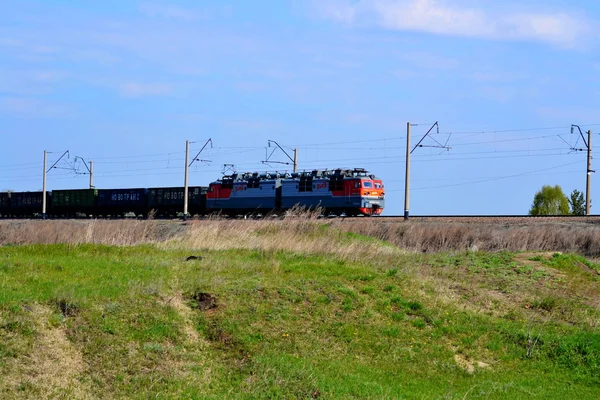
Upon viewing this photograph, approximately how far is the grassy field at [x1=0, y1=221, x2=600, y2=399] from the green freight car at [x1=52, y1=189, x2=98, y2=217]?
50277 millimetres

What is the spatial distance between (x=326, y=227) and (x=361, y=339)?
51.2ft

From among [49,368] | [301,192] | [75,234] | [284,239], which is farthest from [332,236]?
[301,192]

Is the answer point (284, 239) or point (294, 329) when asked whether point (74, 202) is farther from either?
point (294, 329)

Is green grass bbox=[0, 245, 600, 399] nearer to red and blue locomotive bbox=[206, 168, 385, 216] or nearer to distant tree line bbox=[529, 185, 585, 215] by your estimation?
red and blue locomotive bbox=[206, 168, 385, 216]

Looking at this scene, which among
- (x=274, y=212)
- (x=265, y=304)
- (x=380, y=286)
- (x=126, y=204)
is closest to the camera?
(x=265, y=304)

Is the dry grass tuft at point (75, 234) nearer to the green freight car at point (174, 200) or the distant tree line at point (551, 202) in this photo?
the green freight car at point (174, 200)

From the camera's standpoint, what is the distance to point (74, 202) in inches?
2859

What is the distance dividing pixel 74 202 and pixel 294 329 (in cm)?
6126

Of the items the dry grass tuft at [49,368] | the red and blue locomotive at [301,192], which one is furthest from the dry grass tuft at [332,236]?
the red and blue locomotive at [301,192]

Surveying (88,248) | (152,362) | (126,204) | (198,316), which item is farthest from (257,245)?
(126,204)

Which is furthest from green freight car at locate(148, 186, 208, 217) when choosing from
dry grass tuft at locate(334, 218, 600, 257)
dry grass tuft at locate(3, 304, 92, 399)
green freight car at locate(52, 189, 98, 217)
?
dry grass tuft at locate(3, 304, 92, 399)

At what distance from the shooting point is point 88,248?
22.8 m

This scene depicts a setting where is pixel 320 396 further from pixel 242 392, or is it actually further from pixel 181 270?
pixel 181 270

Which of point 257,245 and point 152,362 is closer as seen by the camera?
point 152,362
